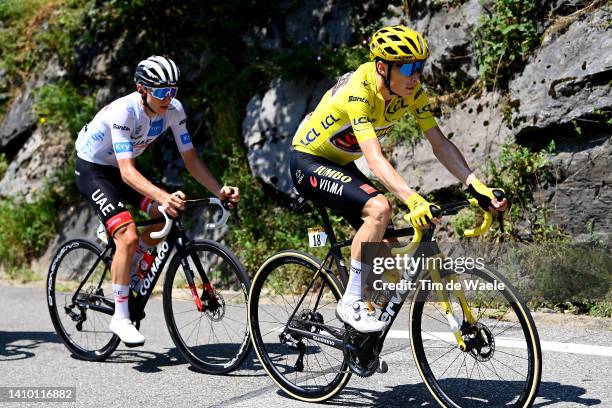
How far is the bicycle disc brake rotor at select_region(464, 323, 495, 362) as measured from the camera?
4676 mm

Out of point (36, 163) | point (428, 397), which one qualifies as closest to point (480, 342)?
point (428, 397)

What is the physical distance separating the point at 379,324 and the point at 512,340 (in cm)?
76

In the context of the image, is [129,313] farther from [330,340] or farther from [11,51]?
[11,51]

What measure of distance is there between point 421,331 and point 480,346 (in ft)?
1.15

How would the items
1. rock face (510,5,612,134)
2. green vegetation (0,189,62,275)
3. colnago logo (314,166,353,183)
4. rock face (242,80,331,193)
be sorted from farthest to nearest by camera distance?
green vegetation (0,189,62,275) < rock face (242,80,331,193) < rock face (510,5,612,134) < colnago logo (314,166,353,183)

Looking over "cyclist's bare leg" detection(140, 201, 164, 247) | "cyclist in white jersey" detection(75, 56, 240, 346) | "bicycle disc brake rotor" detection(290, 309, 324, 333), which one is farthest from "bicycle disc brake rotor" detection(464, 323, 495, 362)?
"cyclist's bare leg" detection(140, 201, 164, 247)

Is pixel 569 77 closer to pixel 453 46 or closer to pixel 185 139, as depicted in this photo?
pixel 453 46

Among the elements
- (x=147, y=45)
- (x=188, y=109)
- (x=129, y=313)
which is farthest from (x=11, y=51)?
(x=129, y=313)

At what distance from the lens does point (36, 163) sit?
42.0ft

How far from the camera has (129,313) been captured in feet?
21.1

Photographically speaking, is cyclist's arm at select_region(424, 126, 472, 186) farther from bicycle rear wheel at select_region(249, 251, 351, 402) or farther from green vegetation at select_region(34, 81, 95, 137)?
green vegetation at select_region(34, 81, 95, 137)

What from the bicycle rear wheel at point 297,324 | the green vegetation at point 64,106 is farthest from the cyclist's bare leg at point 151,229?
the green vegetation at point 64,106

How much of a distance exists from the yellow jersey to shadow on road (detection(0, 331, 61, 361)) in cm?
316

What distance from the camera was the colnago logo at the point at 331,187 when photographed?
5.11 metres
